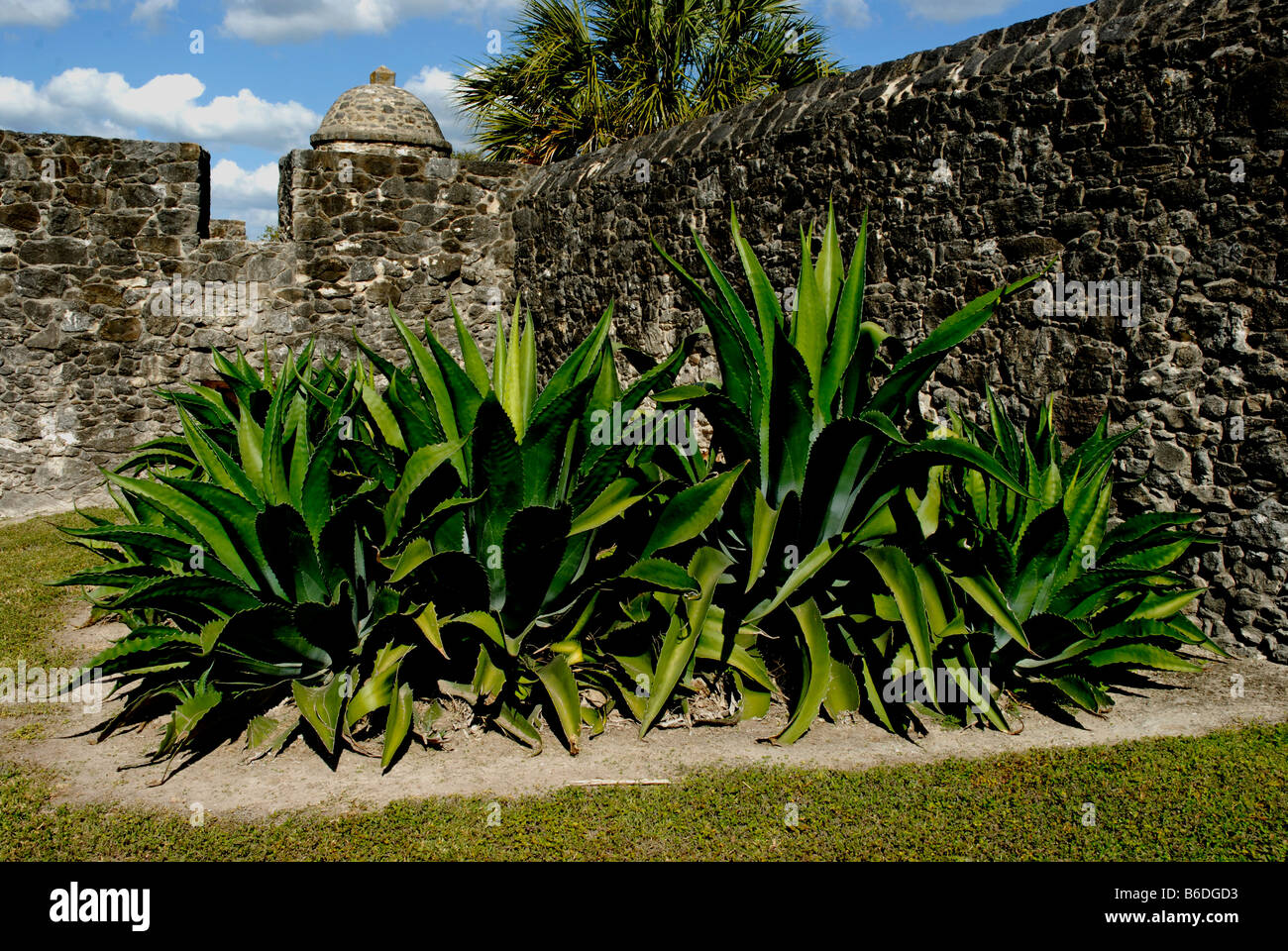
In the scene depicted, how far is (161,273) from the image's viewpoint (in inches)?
321

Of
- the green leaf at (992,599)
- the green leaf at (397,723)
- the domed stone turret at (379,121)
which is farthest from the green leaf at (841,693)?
the domed stone turret at (379,121)

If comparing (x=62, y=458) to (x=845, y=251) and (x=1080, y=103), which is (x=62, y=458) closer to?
(x=845, y=251)

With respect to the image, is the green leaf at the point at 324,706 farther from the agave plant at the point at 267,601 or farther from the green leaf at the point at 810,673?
the green leaf at the point at 810,673

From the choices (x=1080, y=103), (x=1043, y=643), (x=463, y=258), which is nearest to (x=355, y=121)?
(x=463, y=258)

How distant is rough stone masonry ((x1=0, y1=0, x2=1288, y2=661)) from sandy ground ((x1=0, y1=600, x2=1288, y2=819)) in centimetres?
111

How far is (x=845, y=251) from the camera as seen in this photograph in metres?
5.69

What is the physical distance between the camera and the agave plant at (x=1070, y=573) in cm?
376

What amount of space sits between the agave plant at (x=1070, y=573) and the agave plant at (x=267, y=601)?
218 cm

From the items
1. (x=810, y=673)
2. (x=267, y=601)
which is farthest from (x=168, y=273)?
(x=810, y=673)

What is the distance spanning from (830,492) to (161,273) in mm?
6658

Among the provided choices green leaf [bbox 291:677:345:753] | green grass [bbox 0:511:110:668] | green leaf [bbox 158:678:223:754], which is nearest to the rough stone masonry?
green grass [bbox 0:511:110:668]

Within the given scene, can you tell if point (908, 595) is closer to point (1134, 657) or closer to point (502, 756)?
point (1134, 657)

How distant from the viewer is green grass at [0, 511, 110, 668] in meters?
4.56

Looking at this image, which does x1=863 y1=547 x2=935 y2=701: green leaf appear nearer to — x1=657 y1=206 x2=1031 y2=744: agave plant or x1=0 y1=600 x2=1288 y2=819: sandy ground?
x1=657 y1=206 x2=1031 y2=744: agave plant
